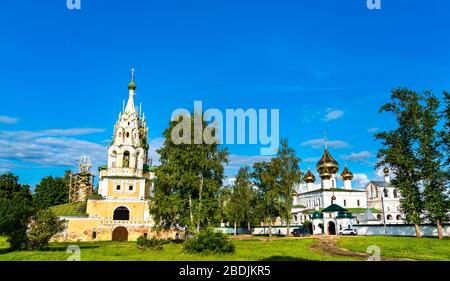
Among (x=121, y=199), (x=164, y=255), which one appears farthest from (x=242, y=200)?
(x=164, y=255)

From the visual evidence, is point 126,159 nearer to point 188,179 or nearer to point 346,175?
point 188,179

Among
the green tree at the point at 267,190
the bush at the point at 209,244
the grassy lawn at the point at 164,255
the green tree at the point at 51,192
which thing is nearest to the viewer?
the grassy lawn at the point at 164,255

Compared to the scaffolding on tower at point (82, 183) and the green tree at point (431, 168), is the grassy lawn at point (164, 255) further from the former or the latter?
the scaffolding on tower at point (82, 183)

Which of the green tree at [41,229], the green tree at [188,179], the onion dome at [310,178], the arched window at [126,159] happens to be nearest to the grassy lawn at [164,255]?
the green tree at [41,229]

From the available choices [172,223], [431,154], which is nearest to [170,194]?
[172,223]

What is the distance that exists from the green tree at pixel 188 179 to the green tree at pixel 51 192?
42.5 m

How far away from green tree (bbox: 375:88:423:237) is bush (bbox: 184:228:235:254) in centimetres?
1780

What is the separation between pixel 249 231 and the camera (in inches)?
2505

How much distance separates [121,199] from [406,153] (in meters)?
29.8

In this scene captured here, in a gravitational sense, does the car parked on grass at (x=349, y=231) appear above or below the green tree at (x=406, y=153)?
below

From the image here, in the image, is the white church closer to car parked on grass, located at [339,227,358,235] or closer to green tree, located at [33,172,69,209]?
car parked on grass, located at [339,227,358,235]

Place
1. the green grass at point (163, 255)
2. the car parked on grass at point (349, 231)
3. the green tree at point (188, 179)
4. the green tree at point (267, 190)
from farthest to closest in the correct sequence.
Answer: the car parked on grass at point (349, 231) → the green tree at point (267, 190) → the green tree at point (188, 179) → the green grass at point (163, 255)

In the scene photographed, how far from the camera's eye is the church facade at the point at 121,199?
132 ft

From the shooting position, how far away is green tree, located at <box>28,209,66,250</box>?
24953 millimetres
